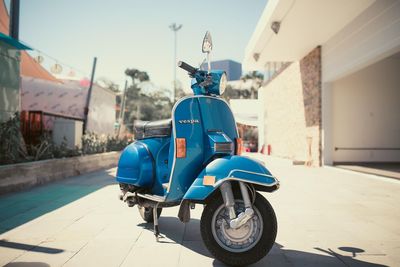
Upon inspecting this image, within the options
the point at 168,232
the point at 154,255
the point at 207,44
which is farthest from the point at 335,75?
the point at 154,255

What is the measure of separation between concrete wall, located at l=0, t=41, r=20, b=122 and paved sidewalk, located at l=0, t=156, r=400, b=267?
3.64 m

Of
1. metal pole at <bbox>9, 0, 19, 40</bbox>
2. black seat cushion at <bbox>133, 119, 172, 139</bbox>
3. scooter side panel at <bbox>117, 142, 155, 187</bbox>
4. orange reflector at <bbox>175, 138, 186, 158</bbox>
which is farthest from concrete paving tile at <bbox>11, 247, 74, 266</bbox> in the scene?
metal pole at <bbox>9, 0, 19, 40</bbox>

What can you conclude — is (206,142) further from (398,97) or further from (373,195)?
(398,97)

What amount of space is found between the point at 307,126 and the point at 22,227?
1254 centimetres

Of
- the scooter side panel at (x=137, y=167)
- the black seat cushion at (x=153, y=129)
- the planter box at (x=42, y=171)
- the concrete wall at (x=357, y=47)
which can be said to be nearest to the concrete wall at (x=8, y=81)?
the planter box at (x=42, y=171)

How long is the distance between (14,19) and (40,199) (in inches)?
207

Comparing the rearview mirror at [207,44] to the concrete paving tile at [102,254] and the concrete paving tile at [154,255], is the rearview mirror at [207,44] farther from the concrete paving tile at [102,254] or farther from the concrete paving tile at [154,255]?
the concrete paving tile at [102,254]

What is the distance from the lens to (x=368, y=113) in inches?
547

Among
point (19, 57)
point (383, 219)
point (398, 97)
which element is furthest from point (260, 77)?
point (383, 219)

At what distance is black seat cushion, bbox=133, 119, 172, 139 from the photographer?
3.67m

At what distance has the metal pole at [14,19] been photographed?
859 centimetres

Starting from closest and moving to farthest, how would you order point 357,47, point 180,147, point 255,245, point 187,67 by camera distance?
point 255,245 < point 180,147 < point 187,67 < point 357,47

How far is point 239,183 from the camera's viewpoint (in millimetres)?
2838

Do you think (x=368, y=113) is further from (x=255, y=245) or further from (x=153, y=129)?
(x=255, y=245)
